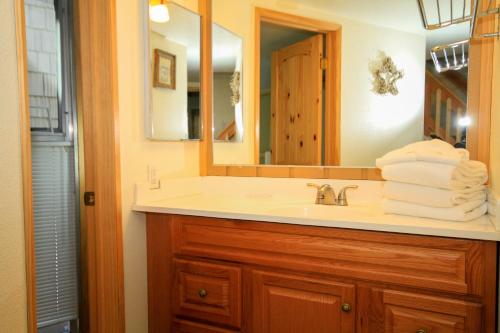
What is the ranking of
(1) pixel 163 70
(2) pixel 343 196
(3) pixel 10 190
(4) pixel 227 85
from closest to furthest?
(3) pixel 10 190, (2) pixel 343 196, (1) pixel 163 70, (4) pixel 227 85

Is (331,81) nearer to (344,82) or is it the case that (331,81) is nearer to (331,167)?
(344,82)

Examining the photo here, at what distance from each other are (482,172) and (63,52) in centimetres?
224

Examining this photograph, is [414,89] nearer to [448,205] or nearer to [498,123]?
[498,123]

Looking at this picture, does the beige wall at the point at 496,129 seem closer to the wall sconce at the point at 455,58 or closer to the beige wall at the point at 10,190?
the wall sconce at the point at 455,58

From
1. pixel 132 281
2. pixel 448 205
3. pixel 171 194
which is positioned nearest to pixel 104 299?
pixel 132 281

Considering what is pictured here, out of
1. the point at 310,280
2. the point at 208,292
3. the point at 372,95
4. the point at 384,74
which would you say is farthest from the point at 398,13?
the point at 208,292

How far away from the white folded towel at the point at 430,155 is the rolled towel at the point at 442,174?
14mm

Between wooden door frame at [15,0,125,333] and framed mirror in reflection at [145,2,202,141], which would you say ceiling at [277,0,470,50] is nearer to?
framed mirror in reflection at [145,2,202,141]

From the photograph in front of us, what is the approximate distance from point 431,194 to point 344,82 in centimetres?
71

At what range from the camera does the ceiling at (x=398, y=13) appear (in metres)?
1.38

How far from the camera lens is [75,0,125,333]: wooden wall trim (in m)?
1.39

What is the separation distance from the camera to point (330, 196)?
5.03 feet

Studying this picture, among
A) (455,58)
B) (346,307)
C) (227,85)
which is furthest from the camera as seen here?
(227,85)

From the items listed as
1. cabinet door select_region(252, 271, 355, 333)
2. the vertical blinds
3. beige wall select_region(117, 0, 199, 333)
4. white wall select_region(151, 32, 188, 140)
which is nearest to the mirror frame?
white wall select_region(151, 32, 188, 140)
